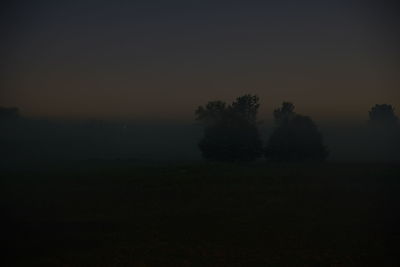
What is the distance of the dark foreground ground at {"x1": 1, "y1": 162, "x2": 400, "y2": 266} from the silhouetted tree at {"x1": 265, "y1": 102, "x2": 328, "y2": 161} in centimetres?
2039

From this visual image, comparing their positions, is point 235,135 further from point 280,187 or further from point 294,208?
point 294,208

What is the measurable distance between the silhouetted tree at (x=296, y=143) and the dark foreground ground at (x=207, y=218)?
20.4 meters

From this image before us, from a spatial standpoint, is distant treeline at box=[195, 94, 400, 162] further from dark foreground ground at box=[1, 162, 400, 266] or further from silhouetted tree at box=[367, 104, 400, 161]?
silhouetted tree at box=[367, 104, 400, 161]

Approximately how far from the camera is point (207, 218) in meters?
31.7

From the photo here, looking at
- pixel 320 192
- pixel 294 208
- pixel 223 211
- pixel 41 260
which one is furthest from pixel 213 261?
pixel 320 192

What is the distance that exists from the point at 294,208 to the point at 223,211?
22.2ft

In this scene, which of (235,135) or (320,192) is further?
(235,135)

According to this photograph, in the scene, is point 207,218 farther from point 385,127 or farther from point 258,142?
point 385,127

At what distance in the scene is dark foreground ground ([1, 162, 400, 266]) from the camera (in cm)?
2155

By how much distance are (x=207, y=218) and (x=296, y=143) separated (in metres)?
49.2

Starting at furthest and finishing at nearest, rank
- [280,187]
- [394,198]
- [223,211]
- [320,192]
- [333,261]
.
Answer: [280,187], [320,192], [394,198], [223,211], [333,261]

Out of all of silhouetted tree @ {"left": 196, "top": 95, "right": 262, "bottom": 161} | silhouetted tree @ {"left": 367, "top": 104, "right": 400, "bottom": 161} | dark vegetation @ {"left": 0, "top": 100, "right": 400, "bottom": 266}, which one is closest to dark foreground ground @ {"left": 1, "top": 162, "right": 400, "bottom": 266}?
dark vegetation @ {"left": 0, "top": 100, "right": 400, "bottom": 266}

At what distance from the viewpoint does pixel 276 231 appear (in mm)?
26984

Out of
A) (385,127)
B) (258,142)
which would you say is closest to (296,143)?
A: (258,142)
